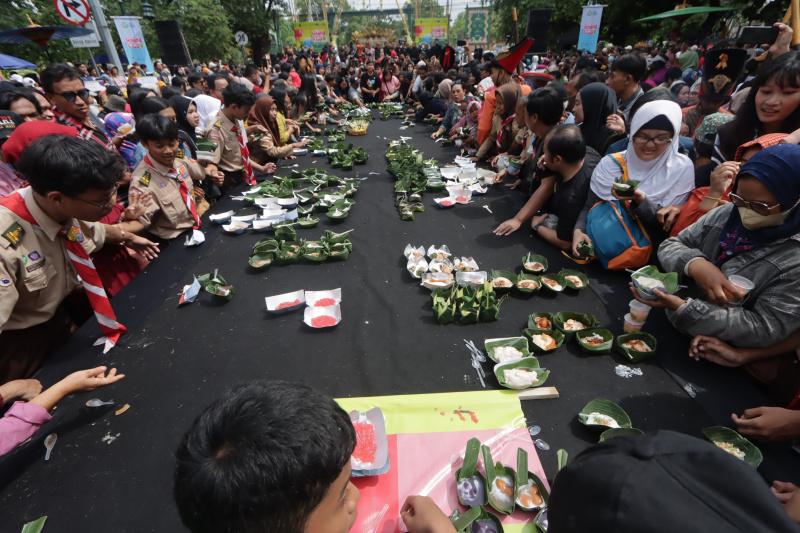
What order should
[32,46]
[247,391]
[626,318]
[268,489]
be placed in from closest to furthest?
[268,489], [247,391], [626,318], [32,46]

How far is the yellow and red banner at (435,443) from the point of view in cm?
133

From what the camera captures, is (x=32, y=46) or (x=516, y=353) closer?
(x=516, y=353)

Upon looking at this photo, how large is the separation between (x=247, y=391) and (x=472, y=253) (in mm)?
2344

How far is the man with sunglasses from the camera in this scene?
3162mm

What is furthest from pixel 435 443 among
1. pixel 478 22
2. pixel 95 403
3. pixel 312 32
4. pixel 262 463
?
pixel 478 22

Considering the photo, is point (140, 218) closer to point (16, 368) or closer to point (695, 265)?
point (16, 368)

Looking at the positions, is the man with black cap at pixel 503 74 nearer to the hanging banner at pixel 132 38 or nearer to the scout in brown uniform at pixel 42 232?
the scout in brown uniform at pixel 42 232

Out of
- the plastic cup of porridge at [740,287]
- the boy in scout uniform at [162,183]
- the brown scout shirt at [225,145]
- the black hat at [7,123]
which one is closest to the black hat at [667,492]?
the plastic cup of porridge at [740,287]

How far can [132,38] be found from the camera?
1046cm

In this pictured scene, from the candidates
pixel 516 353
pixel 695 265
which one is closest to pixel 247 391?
pixel 516 353

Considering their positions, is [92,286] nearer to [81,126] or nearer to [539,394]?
[81,126]

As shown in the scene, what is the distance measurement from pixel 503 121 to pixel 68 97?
4.59m

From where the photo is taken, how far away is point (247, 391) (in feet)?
2.72

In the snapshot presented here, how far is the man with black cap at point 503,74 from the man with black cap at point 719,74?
1.92 metres
